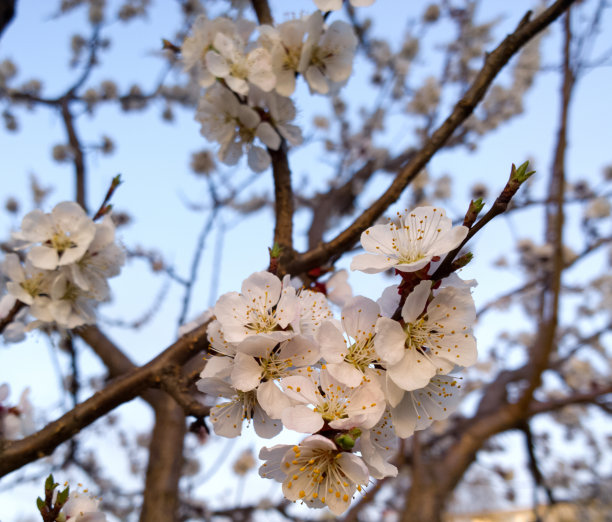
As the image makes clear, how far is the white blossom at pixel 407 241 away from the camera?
771mm

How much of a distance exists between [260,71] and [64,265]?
77 cm

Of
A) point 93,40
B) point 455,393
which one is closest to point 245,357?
point 455,393

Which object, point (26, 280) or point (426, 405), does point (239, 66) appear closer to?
point (26, 280)

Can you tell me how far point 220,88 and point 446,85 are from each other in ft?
A: 13.7

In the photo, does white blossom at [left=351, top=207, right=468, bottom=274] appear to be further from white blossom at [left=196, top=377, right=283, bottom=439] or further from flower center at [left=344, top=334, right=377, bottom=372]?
white blossom at [left=196, top=377, right=283, bottom=439]

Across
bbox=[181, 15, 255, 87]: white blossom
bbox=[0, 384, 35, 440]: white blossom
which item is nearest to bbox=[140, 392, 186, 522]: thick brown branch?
bbox=[0, 384, 35, 440]: white blossom

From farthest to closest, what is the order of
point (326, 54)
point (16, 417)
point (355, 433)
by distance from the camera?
point (16, 417), point (326, 54), point (355, 433)

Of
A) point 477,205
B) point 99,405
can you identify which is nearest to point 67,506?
point 99,405

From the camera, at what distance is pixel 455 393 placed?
842mm

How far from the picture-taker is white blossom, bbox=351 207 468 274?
77cm

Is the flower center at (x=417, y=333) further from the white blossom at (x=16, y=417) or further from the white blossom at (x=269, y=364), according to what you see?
the white blossom at (x=16, y=417)

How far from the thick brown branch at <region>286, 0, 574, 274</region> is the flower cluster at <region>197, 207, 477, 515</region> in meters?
0.41

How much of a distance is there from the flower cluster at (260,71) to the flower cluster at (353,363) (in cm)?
74

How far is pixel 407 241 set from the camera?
84 centimetres
